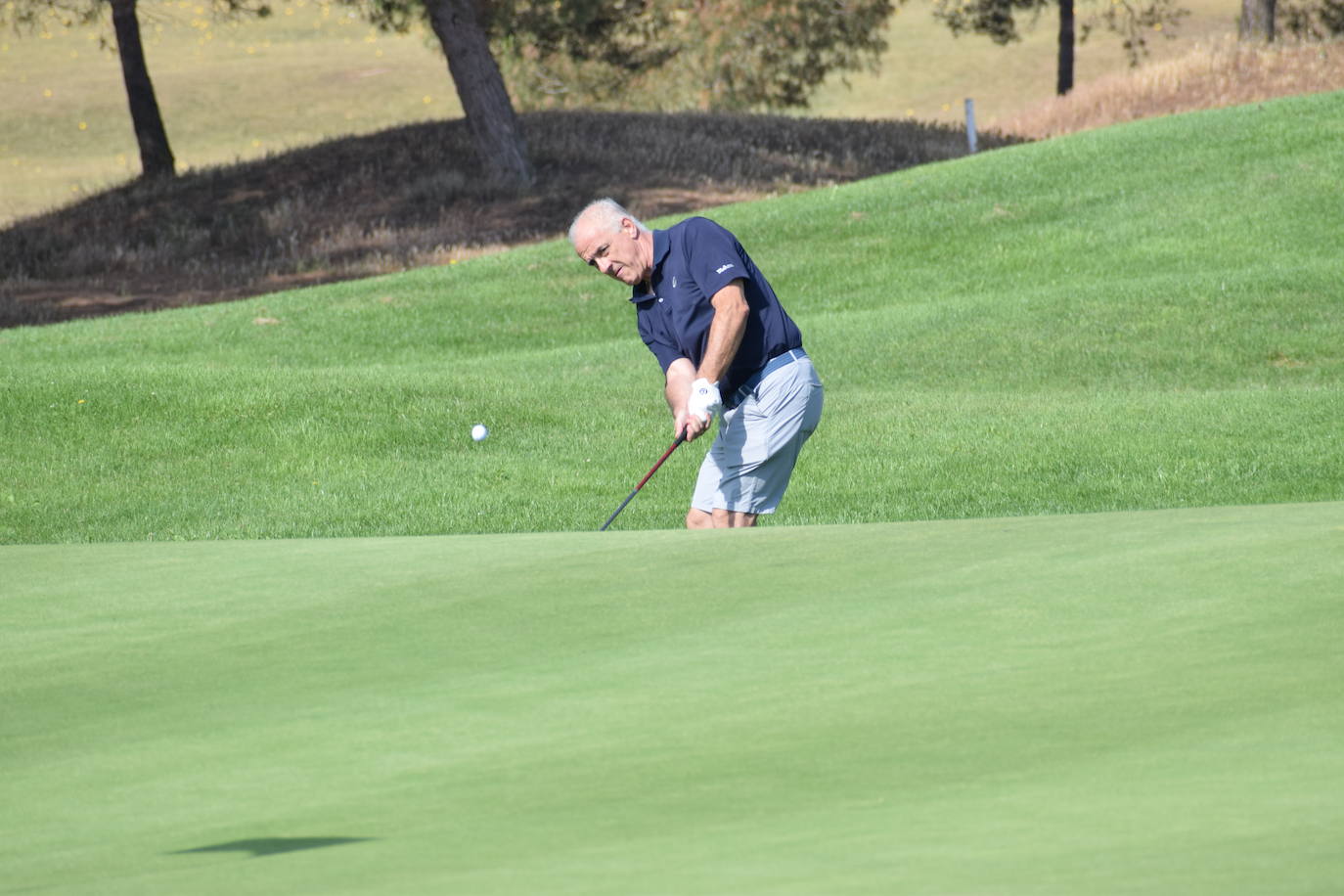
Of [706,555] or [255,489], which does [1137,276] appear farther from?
[706,555]

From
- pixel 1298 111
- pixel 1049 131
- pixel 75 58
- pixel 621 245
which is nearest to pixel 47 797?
pixel 621 245

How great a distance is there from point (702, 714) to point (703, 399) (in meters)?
3.08

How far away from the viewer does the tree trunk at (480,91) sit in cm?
3014

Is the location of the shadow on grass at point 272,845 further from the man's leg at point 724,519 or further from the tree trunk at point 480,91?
the tree trunk at point 480,91

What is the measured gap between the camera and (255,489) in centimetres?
1352

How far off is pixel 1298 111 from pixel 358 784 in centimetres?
2431

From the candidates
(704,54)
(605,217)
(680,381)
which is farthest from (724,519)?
(704,54)

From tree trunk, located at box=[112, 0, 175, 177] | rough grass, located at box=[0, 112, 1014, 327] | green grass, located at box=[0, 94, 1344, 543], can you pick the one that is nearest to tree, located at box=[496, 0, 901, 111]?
rough grass, located at box=[0, 112, 1014, 327]

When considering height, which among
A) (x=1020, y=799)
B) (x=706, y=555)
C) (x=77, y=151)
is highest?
(x=1020, y=799)

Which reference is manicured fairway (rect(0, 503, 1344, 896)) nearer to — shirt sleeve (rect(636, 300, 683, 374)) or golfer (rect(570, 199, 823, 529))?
golfer (rect(570, 199, 823, 529))

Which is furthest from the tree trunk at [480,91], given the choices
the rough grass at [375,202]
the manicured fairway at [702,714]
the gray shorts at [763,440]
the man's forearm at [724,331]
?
the manicured fairway at [702,714]

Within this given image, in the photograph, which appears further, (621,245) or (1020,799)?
(621,245)

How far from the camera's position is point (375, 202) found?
3156cm

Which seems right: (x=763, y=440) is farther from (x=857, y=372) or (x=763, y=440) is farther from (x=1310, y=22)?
(x=1310, y=22)
